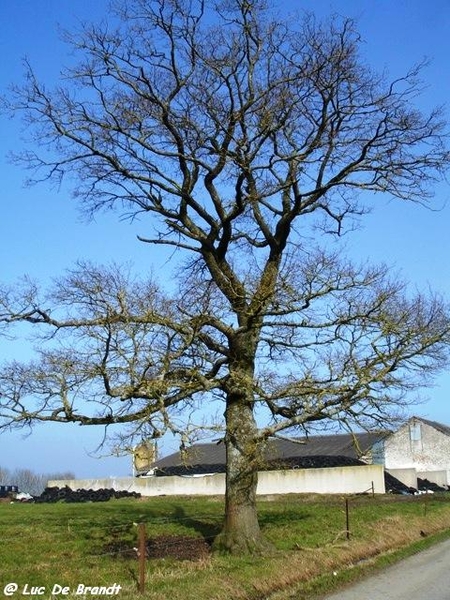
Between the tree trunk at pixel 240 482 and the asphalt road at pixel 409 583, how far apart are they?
2666 millimetres

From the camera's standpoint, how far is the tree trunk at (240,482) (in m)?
15.5

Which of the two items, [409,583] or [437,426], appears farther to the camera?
[437,426]

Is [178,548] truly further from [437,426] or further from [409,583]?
[437,426]

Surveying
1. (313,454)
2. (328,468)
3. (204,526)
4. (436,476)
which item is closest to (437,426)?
(436,476)

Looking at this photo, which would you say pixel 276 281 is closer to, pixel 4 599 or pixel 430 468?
pixel 4 599

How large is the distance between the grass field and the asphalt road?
0.57 m

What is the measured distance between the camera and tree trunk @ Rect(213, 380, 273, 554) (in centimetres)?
1548

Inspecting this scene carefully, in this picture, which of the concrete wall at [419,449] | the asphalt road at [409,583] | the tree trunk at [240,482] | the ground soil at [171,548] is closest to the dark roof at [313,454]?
the concrete wall at [419,449]

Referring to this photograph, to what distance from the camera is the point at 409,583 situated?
13789mm

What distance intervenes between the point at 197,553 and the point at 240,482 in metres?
1.76

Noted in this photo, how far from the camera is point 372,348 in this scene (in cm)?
1591

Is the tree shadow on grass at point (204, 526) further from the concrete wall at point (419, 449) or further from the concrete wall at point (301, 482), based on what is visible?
the concrete wall at point (419, 449)

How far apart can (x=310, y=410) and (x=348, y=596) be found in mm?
3904

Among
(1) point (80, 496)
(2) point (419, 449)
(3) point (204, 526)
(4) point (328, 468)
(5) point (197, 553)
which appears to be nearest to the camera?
(5) point (197, 553)
